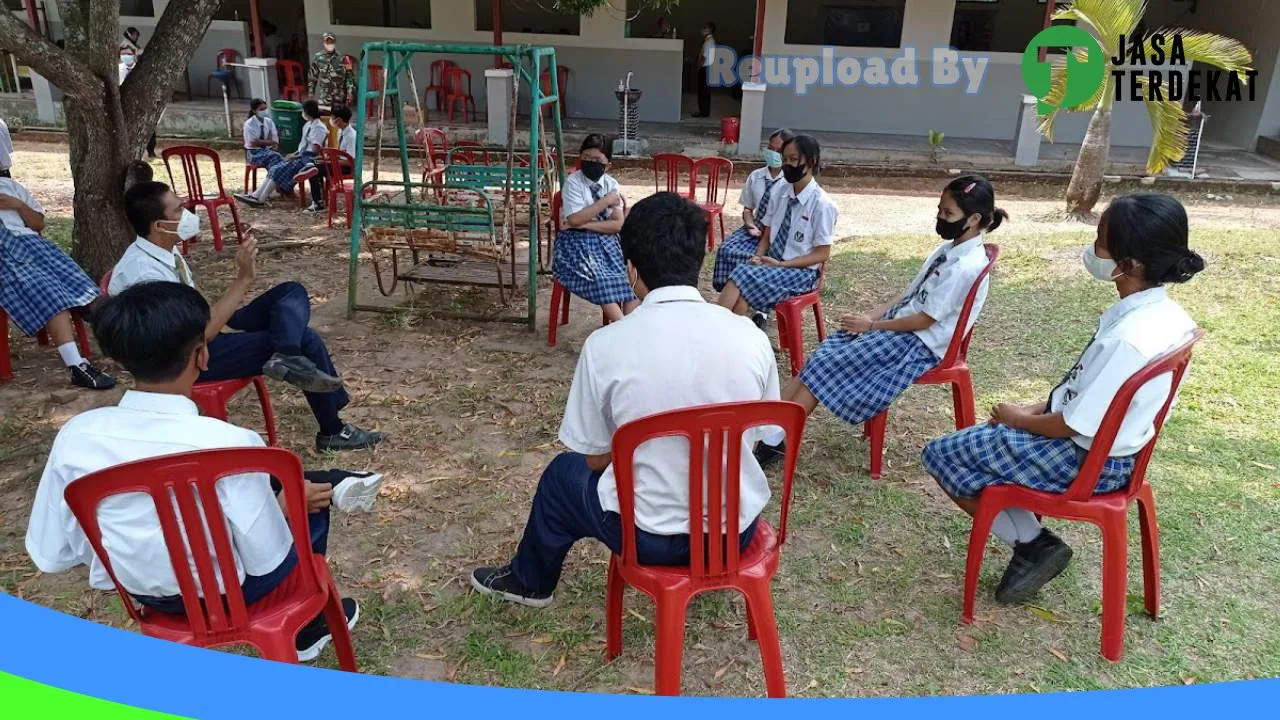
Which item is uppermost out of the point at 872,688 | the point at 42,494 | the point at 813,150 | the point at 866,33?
the point at 866,33

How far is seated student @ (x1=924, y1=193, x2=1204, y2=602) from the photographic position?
2.23m

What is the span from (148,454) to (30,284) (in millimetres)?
3013

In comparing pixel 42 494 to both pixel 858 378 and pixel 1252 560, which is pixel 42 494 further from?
pixel 1252 560

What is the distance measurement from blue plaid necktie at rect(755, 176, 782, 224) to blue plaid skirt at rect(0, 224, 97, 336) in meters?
3.47

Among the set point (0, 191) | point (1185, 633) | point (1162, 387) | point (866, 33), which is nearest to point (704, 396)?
point (1162, 387)

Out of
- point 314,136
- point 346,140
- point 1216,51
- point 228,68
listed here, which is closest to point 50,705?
point 346,140

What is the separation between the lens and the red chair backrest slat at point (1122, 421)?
2.17 m

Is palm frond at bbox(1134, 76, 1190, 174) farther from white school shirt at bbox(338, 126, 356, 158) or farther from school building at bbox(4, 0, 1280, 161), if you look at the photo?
white school shirt at bbox(338, 126, 356, 158)

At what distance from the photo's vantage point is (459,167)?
5551 mm

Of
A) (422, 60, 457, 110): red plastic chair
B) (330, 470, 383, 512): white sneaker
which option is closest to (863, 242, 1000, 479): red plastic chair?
(330, 470, 383, 512): white sneaker

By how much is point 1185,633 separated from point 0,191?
5.25 m

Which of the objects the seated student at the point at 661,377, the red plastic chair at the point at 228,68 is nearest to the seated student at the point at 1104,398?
the seated student at the point at 661,377

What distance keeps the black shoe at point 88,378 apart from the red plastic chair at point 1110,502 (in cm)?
391

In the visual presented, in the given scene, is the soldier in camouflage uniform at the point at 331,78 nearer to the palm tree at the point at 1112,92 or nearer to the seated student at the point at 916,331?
the palm tree at the point at 1112,92
